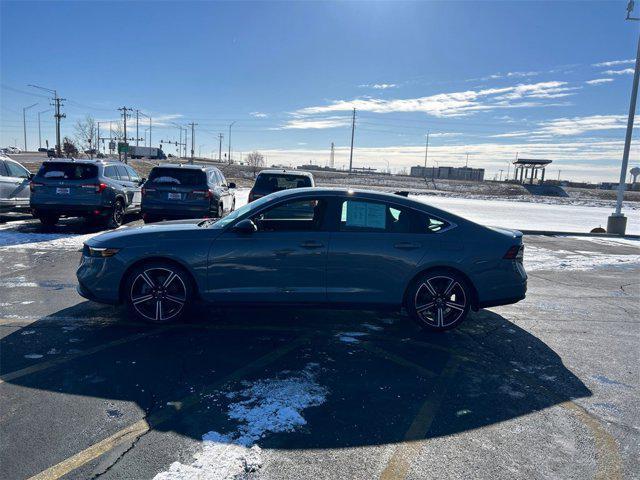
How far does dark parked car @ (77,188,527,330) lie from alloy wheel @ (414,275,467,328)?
1cm

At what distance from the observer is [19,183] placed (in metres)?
12.7

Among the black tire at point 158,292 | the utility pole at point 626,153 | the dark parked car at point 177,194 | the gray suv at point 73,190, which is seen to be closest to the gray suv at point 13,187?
the gray suv at point 73,190

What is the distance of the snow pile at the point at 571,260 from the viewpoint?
31.8 feet

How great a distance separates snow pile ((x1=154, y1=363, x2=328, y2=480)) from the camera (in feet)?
8.84

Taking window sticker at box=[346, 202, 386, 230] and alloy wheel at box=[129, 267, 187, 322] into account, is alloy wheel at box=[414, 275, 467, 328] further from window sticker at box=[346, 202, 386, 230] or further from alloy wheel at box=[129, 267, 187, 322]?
alloy wheel at box=[129, 267, 187, 322]

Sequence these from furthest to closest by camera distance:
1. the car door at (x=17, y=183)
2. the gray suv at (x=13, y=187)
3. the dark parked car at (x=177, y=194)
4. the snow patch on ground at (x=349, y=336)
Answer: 1. the car door at (x=17, y=183)
2. the gray suv at (x=13, y=187)
3. the dark parked car at (x=177, y=194)
4. the snow patch on ground at (x=349, y=336)

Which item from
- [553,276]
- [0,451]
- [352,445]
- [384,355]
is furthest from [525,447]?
[553,276]

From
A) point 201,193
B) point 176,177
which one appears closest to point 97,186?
point 176,177

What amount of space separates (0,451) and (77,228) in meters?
10.5

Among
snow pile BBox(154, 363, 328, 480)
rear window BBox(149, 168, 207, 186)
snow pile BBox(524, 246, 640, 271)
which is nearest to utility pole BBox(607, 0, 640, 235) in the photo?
snow pile BBox(524, 246, 640, 271)

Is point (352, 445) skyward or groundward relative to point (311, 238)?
groundward

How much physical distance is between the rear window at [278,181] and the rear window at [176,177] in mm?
1431

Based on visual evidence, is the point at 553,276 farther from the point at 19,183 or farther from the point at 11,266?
the point at 19,183

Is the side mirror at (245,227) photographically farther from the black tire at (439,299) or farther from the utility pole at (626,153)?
→ the utility pole at (626,153)
